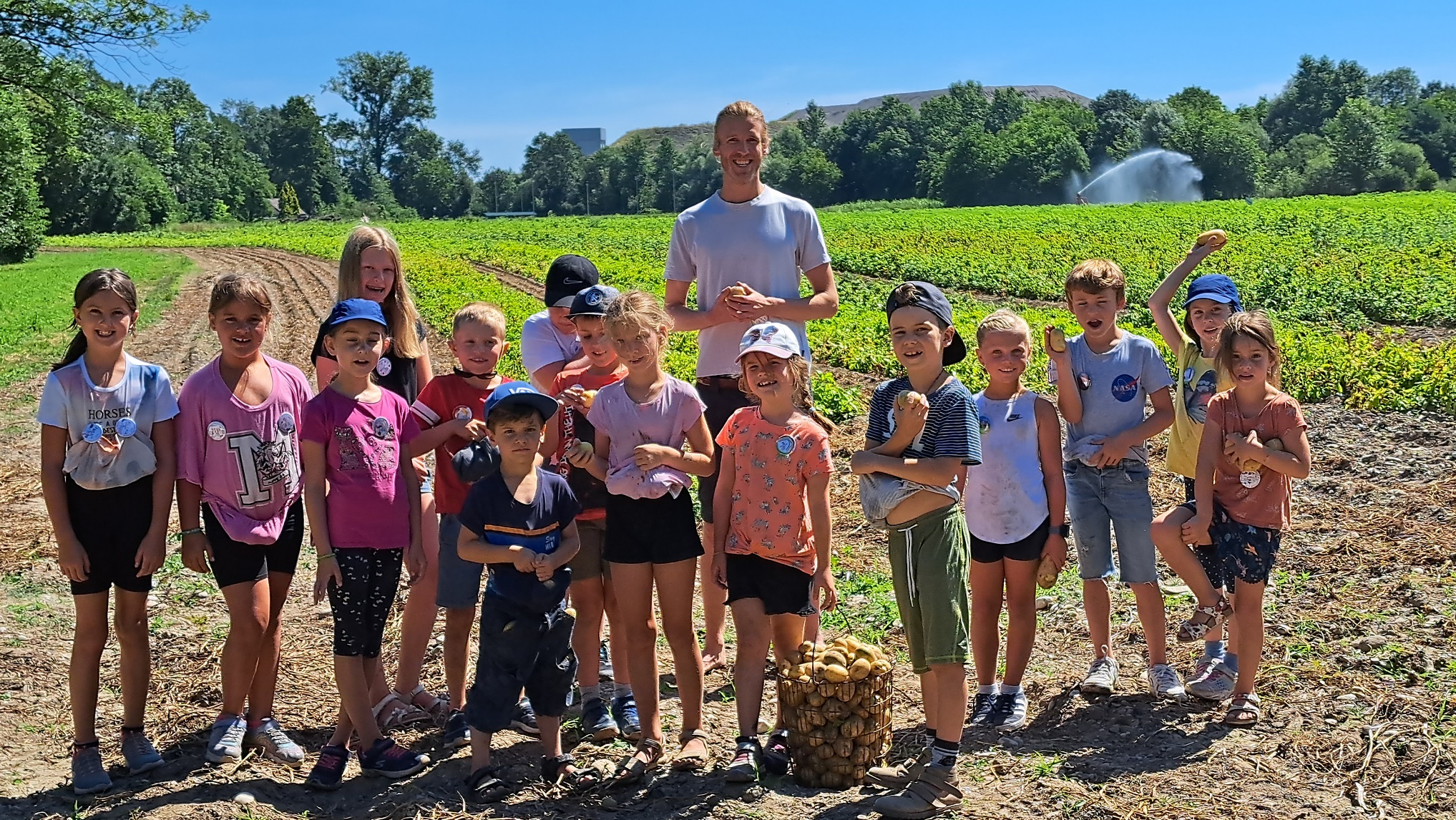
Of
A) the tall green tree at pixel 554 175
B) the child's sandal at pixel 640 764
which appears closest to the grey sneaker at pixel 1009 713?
the child's sandal at pixel 640 764

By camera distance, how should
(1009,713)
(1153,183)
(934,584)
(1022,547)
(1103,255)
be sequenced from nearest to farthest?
(934,584) → (1022,547) → (1009,713) → (1103,255) → (1153,183)

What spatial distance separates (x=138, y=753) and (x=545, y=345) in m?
2.11

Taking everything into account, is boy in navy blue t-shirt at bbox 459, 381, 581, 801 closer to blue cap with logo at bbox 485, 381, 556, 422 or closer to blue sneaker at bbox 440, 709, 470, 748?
blue cap with logo at bbox 485, 381, 556, 422

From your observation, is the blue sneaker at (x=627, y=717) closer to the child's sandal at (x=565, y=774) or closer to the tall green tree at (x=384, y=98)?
the child's sandal at (x=565, y=774)

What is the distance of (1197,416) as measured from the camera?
4832 mm

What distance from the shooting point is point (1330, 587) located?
5.80 m

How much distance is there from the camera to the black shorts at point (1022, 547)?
4418 millimetres

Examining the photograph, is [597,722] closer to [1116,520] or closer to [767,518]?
[767,518]

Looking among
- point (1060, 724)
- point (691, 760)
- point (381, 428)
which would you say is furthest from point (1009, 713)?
point (381, 428)

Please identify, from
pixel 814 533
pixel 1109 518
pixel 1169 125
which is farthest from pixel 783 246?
pixel 1169 125

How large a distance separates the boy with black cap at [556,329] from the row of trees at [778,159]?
4215 cm

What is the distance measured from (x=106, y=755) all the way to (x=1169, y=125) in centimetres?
11458

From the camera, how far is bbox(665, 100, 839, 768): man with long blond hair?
4.59 metres

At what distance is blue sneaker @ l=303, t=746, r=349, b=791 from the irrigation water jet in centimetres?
9719
